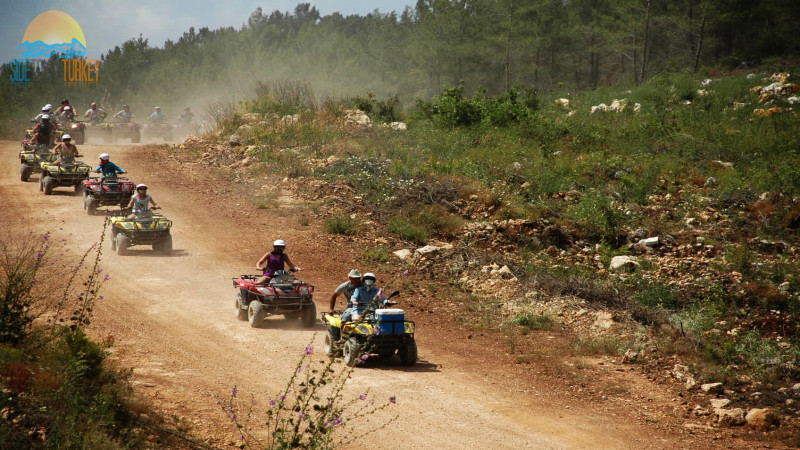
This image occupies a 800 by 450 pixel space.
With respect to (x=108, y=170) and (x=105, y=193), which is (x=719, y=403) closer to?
(x=105, y=193)

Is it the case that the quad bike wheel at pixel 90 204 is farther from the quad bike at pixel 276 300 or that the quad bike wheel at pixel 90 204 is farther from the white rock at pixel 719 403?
the white rock at pixel 719 403

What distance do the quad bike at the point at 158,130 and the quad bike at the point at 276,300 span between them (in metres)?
30.6

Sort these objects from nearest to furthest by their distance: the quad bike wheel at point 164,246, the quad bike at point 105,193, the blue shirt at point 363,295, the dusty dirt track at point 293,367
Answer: the dusty dirt track at point 293,367 < the blue shirt at point 363,295 < the quad bike wheel at point 164,246 < the quad bike at point 105,193

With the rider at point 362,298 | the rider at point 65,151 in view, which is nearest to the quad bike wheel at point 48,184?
the rider at point 65,151

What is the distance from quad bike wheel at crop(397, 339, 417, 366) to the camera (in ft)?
35.7

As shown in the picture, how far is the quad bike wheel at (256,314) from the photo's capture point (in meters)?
12.3

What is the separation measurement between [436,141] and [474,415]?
18.2m

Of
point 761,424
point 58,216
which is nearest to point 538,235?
point 761,424

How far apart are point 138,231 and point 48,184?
766cm

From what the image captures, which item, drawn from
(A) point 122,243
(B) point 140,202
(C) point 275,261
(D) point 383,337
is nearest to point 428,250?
(C) point 275,261

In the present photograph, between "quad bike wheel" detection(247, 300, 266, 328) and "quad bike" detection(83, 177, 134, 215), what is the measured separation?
955 centimetres

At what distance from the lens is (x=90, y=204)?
793 inches

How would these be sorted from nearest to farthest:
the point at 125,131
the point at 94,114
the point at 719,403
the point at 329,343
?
the point at 719,403 < the point at 329,343 < the point at 94,114 < the point at 125,131

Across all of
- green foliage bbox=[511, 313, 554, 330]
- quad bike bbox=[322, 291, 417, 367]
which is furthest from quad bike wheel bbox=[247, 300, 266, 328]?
green foliage bbox=[511, 313, 554, 330]
